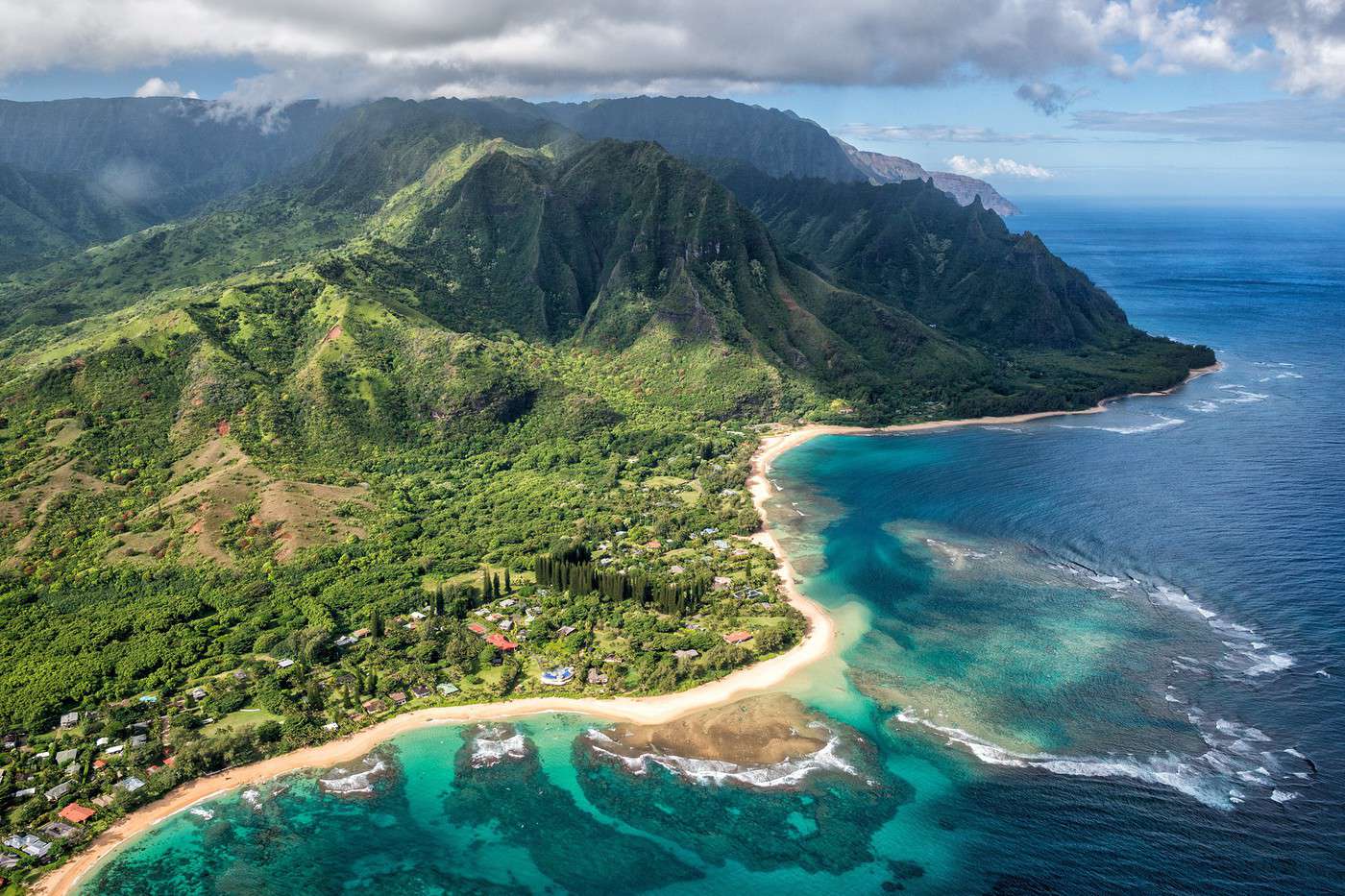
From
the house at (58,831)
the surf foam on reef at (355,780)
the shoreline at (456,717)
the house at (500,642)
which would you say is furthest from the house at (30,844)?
the house at (500,642)

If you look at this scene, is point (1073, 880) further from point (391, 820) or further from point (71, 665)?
point (71, 665)

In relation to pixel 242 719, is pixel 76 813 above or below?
below

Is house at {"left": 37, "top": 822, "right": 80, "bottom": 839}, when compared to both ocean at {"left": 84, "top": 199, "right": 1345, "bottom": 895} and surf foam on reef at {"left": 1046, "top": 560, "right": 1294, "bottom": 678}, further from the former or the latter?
surf foam on reef at {"left": 1046, "top": 560, "right": 1294, "bottom": 678}

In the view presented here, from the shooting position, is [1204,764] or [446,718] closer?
[1204,764]

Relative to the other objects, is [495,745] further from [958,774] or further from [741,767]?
[958,774]

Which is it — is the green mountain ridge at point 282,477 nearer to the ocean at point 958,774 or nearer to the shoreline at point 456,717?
the shoreline at point 456,717

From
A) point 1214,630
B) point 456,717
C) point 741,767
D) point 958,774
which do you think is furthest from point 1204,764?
point 456,717
